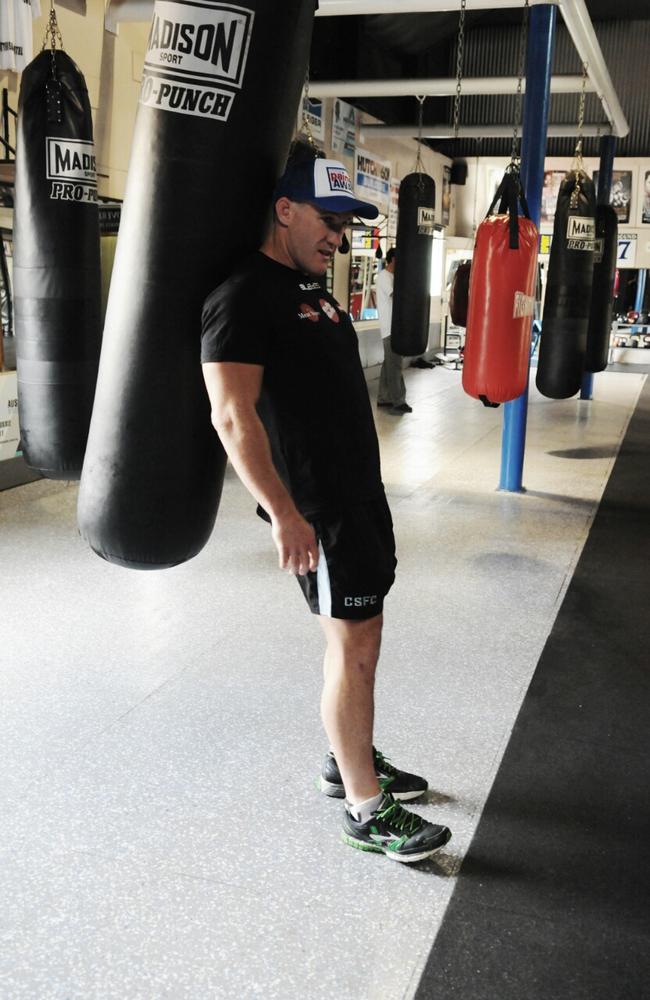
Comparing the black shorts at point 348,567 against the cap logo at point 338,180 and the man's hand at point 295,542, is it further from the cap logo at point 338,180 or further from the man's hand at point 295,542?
the cap logo at point 338,180

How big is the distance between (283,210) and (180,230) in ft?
0.72

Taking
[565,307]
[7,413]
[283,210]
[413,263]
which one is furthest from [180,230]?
[413,263]

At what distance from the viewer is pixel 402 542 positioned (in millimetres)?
4664

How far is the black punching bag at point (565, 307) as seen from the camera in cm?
561

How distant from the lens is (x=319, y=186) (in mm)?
1861

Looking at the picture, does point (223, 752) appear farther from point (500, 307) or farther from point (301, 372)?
point (500, 307)

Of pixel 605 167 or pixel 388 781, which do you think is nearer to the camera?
pixel 388 781

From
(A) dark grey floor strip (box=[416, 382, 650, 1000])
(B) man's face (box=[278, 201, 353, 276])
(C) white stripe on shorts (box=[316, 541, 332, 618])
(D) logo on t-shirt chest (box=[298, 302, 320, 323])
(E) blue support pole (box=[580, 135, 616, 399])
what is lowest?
(A) dark grey floor strip (box=[416, 382, 650, 1000])

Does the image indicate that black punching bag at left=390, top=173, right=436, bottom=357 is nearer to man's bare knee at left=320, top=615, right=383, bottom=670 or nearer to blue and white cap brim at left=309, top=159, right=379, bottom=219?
blue and white cap brim at left=309, top=159, right=379, bottom=219

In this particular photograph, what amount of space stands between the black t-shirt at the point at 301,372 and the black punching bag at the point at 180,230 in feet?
0.18

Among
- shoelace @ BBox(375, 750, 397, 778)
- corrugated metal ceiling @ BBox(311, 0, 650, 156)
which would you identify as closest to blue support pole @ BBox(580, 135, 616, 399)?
corrugated metal ceiling @ BBox(311, 0, 650, 156)

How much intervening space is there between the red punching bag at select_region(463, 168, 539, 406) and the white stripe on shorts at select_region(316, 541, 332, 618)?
2.64m

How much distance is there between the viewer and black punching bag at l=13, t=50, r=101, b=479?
2.79 m

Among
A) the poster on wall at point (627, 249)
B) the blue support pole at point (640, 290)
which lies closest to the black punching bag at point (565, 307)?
the poster on wall at point (627, 249)
